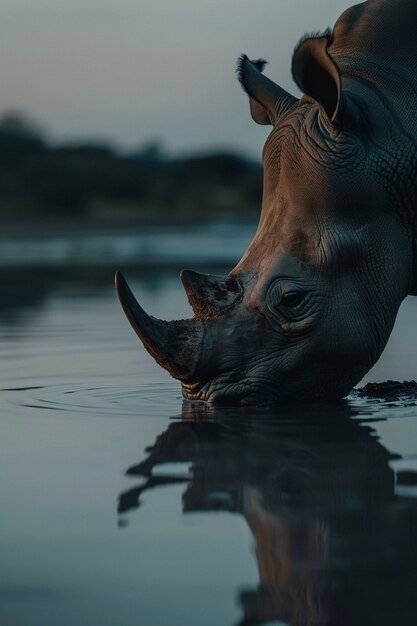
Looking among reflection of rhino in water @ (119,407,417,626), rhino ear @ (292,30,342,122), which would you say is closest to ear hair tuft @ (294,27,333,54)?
rhino ear @ (292,30,342,122)

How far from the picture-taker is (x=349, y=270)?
523cm

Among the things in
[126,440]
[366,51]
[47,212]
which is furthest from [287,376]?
[47,212]

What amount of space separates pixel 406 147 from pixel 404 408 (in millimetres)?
986

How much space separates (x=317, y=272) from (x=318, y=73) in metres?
0.71

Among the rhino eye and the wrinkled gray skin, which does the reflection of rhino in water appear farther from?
the rhino eye

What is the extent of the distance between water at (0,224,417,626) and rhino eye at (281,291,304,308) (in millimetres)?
399

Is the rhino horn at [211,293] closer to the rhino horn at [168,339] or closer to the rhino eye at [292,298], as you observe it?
the rhino horn at [168,339]

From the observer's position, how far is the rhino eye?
5.23 metres

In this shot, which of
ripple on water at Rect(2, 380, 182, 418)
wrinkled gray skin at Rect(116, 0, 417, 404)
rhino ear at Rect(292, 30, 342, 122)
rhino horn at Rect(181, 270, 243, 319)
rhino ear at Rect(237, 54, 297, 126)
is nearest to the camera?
rhino ear at Rect(292, 30, 342, 122)

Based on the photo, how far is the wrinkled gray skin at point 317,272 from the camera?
17.1ft

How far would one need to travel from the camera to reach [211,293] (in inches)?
210

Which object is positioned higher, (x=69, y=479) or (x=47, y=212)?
(x=47, y=212)

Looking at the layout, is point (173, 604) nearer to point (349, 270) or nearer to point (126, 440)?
point (126, 440)

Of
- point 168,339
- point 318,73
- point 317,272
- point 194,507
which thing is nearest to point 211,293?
point 168,339
